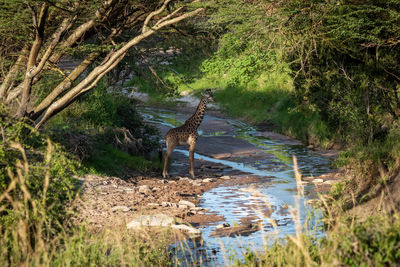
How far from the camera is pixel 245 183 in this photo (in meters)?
16.0

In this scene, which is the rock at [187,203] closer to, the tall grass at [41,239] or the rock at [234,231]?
the rock at [234,231]

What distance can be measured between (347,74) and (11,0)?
7414 millimetres

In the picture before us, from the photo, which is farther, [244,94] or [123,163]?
[244,94]

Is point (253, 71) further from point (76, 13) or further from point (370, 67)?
point (76, 13)

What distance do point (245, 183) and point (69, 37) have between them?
5.78 metres

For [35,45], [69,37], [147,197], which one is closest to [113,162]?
[147,197]

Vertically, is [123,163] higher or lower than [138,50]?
lower

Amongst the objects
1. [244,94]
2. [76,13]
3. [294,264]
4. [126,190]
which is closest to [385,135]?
[126,190]

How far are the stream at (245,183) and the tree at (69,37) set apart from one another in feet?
12.0

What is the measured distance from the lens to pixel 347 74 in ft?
46.9

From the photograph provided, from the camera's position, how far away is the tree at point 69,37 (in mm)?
11953

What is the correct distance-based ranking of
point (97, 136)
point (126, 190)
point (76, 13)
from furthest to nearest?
point (97, 136) < point (126, 190) < point (76, 13)

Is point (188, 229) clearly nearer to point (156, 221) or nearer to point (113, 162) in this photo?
point (156, 221)

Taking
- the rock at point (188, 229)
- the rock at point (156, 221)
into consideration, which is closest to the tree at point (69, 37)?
the rock at point (156, 221)
